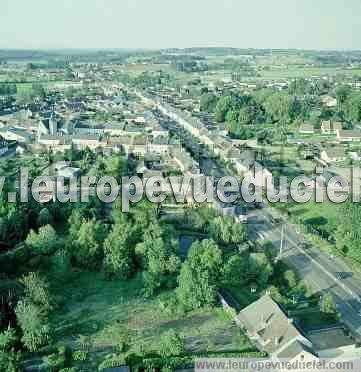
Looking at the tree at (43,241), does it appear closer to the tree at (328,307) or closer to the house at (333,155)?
the tree at (328,307)

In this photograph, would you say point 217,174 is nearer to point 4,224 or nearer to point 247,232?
point 247,232

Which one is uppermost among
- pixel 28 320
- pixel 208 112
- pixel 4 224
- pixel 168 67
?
pixel 168 67

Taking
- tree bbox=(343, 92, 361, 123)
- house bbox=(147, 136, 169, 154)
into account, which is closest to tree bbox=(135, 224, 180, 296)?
house bbox=(147, 136, 169, 154)

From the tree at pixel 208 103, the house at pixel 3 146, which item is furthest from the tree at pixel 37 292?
the tree at pixel 208 103

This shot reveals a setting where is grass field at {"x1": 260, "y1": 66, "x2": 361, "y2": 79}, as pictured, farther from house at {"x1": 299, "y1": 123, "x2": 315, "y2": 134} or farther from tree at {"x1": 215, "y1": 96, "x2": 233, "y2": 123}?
house at {"x1": 299, "y1": 123, "x2": 315, "y2": 134}

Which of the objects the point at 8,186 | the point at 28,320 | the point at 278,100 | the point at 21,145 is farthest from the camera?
the point at 278,100

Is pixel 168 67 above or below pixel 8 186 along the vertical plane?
above

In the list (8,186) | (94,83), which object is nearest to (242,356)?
(8,186)
